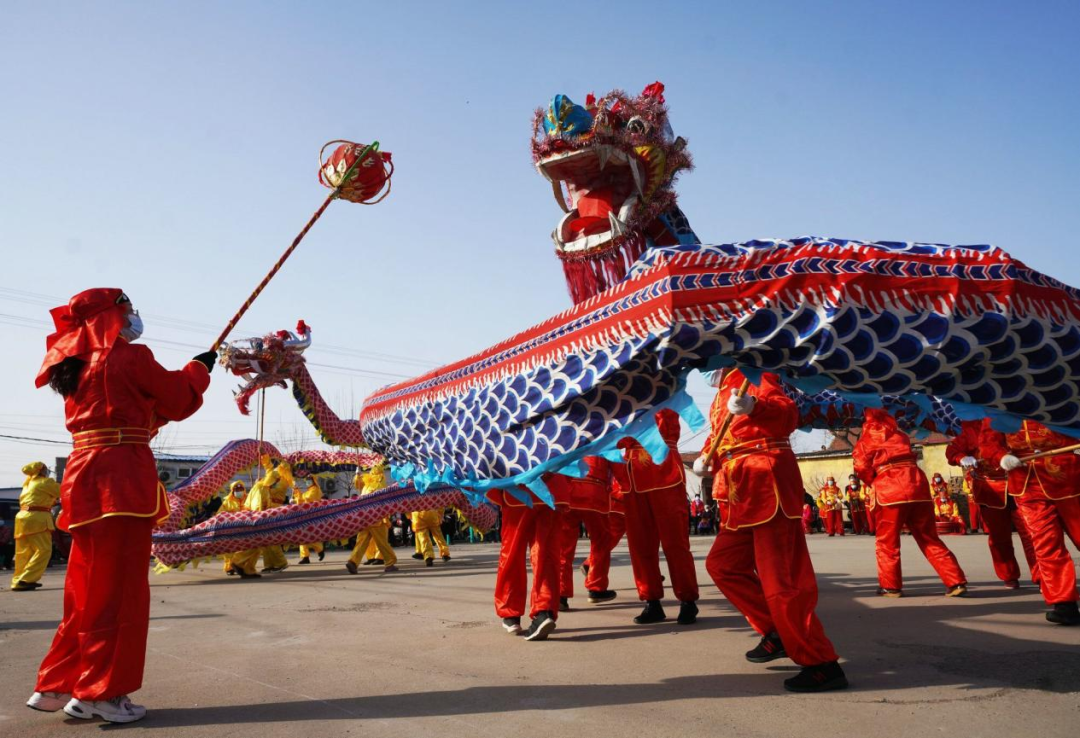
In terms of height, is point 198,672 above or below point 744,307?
below

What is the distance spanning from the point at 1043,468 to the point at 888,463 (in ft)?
5.14

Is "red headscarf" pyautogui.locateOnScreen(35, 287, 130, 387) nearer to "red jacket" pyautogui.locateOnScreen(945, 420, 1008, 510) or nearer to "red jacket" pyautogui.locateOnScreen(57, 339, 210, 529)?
"red jacket" pyautogui.locateOnScreen(57, 339, 210, 529)

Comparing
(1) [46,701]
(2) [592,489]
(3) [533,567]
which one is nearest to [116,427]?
(1) [46,701]

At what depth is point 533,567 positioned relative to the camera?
5.01 metres

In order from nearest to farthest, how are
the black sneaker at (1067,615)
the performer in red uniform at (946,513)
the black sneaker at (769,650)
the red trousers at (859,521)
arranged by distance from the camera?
the black sneaker at (769,650), the black sneaker at (1067,615), the performer in red uniform at (946,513), the red trousers at (859,521)

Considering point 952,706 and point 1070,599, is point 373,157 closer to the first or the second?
point 952,706

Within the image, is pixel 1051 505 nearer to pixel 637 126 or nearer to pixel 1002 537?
pixel 1002 537

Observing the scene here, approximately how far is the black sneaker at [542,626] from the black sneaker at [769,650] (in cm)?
134

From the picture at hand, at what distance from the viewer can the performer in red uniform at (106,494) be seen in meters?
3.16

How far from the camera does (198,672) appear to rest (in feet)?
13.4

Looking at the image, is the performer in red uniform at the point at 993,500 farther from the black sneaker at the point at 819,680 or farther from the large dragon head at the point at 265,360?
the large dragon head at the point at 265,360

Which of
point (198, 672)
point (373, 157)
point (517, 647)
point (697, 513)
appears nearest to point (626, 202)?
point (373, 157)

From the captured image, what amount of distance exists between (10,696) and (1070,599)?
5893 millimetres

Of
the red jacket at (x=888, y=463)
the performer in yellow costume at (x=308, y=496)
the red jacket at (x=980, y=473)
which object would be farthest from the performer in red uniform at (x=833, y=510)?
the red jacket at (x=888, y=463)
